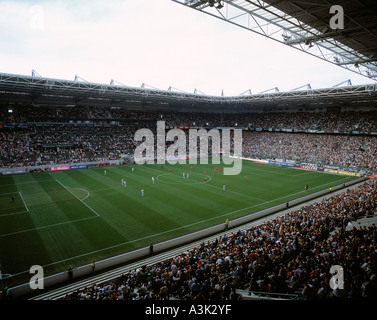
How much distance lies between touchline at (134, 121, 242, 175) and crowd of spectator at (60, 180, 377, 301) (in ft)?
111

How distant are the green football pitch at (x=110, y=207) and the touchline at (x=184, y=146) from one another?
1220 centimetres

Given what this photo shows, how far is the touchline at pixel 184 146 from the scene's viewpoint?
5400cm

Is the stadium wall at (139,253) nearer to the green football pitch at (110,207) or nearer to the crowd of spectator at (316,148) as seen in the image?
the green football pitch at (110,207)

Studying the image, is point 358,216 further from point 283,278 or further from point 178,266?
point 178,266

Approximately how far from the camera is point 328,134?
2219 inches

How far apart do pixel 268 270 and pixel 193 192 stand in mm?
19191

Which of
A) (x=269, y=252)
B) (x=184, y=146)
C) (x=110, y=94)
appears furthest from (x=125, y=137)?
(x=269, y=252)

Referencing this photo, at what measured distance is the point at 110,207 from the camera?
79.7 ft

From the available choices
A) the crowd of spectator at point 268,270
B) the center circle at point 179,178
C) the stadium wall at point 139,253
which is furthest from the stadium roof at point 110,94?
the crowd of spectator at point 268,270

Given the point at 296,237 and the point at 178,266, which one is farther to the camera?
the point at 296,237

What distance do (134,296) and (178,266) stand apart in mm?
3078

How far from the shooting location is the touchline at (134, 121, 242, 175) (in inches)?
2126

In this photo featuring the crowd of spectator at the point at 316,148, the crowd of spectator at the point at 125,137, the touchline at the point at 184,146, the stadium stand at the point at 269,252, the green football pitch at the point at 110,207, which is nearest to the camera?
the stadium stand at the point at 269,252
